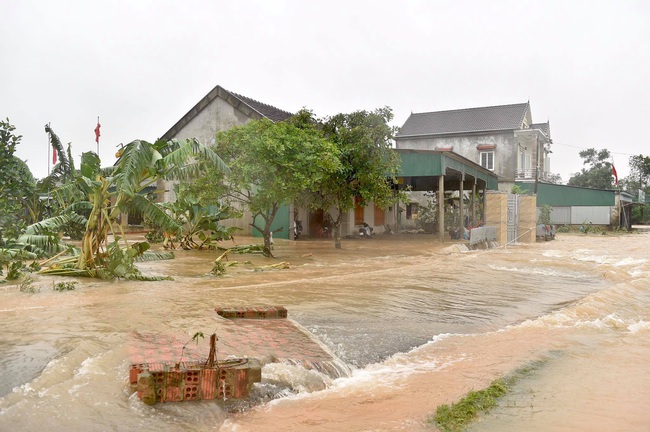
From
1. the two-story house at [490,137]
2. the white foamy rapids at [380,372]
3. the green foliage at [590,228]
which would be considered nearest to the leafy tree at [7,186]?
the white foamy rapids at [380,372]

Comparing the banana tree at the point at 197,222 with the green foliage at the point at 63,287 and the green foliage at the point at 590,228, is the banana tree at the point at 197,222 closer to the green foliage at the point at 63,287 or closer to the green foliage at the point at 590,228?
the green foliage at the point at 63,287

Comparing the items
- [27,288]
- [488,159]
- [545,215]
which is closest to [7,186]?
[27,288]

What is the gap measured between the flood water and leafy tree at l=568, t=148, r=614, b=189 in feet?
129

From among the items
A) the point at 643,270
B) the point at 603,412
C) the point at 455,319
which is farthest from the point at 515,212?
the point at 603,412

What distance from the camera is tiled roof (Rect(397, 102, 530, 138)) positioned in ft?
126

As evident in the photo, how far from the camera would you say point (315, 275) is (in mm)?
12211

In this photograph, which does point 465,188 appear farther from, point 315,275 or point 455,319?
point 455,319

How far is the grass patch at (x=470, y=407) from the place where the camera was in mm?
4046

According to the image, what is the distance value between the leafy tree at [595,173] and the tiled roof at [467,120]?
12910 mm

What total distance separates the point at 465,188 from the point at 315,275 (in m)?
20.3

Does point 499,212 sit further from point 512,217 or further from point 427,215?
point 427,215

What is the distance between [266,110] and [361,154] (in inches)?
330

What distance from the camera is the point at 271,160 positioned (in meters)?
14.1

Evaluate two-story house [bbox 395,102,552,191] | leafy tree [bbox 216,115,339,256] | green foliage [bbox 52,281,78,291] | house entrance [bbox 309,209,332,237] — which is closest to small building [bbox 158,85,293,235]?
house entrance [bbox 309,209,332,237]
